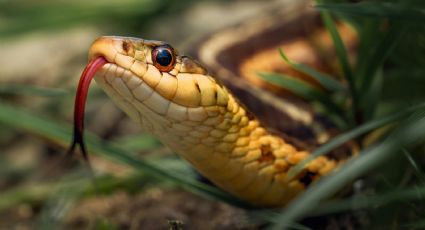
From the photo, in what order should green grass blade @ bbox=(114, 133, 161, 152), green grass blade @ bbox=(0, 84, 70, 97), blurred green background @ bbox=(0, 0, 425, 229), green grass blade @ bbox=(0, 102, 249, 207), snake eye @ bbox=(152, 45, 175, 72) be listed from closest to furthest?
blurred green background @ bbox=(0, 0, 425, 229), snake eye @ bbox=(152, 45, 175, 72), green grass blade @ bbox=(0, 102, 249, 207), green grass blade @ bbox=(0, 84, 70, 97), green grass blade @ bbox=(114, 133, 161, 152)

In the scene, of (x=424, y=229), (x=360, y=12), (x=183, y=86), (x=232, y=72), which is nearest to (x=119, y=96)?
(x=183, y=86)

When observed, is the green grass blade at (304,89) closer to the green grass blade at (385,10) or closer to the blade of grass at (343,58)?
the blade of grass at (343,58)

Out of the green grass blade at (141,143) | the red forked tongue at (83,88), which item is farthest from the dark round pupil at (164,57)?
the green grass blade at (141,143)

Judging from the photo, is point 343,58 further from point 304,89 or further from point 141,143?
point 141,143

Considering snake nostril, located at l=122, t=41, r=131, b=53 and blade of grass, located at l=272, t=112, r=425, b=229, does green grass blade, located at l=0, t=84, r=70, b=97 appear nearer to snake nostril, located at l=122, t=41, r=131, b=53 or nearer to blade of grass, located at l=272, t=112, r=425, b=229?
snake nostril, located at l=122, t=41, r=131, b=53

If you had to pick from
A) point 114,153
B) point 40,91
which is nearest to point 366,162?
point 114,153

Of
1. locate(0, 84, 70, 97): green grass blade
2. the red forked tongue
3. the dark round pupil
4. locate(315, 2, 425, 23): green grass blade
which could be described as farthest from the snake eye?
locate(0, 84, 70, 97): green grass blade

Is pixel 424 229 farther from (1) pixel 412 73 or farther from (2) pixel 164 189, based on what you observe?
(2) pixel 164 189
